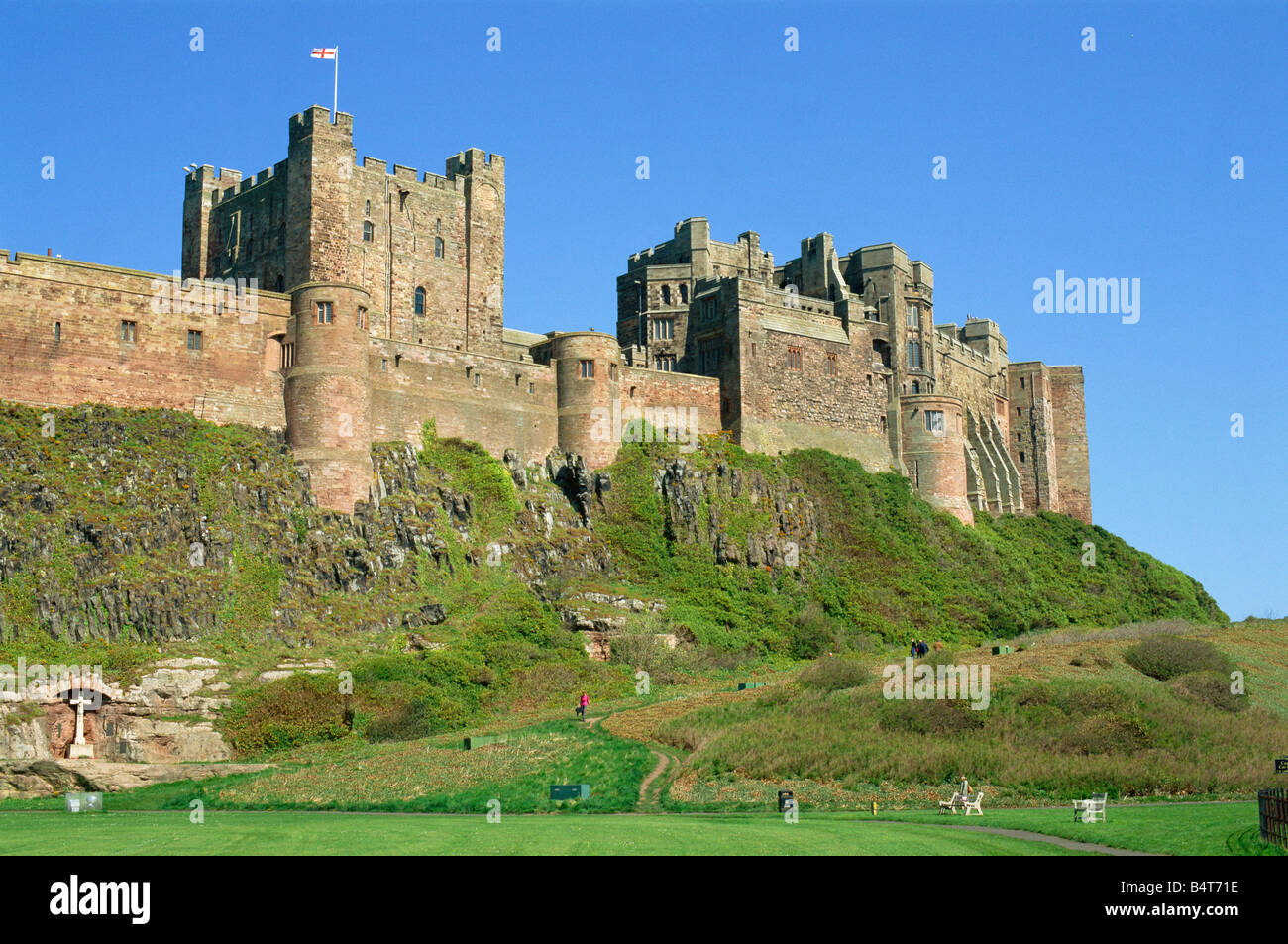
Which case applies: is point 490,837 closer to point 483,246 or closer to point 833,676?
point 833,676

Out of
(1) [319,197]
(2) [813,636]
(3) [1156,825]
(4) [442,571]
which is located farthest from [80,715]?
(2) [813,636]

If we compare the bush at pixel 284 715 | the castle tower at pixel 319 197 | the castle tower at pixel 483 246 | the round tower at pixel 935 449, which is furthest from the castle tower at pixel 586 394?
the bush at pixel 284 715

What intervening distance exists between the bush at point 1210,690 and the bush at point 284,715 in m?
27.6

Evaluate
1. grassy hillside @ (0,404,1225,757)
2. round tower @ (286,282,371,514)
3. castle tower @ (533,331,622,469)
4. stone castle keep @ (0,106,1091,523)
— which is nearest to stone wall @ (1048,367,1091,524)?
stone castle keep @ (0,106,1091,523)

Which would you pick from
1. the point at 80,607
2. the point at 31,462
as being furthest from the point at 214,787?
the point at 31,462

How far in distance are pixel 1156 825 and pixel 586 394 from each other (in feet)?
136

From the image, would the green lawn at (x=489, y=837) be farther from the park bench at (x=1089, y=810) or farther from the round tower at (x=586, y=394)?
the round tower at (x=586, y=394)

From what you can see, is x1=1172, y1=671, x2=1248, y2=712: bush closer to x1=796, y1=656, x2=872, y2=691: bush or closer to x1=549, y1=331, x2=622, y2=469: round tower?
x1=796, y1=656, x2=872, y2=691: bush

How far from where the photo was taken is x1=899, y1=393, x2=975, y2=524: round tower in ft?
253

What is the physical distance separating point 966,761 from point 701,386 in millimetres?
36979

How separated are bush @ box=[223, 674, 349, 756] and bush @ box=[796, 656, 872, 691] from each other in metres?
16.0

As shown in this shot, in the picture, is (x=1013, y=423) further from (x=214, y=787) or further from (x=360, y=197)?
(x=214, y=787)

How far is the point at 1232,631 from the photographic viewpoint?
58.6 meters

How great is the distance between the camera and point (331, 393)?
2100 inches
